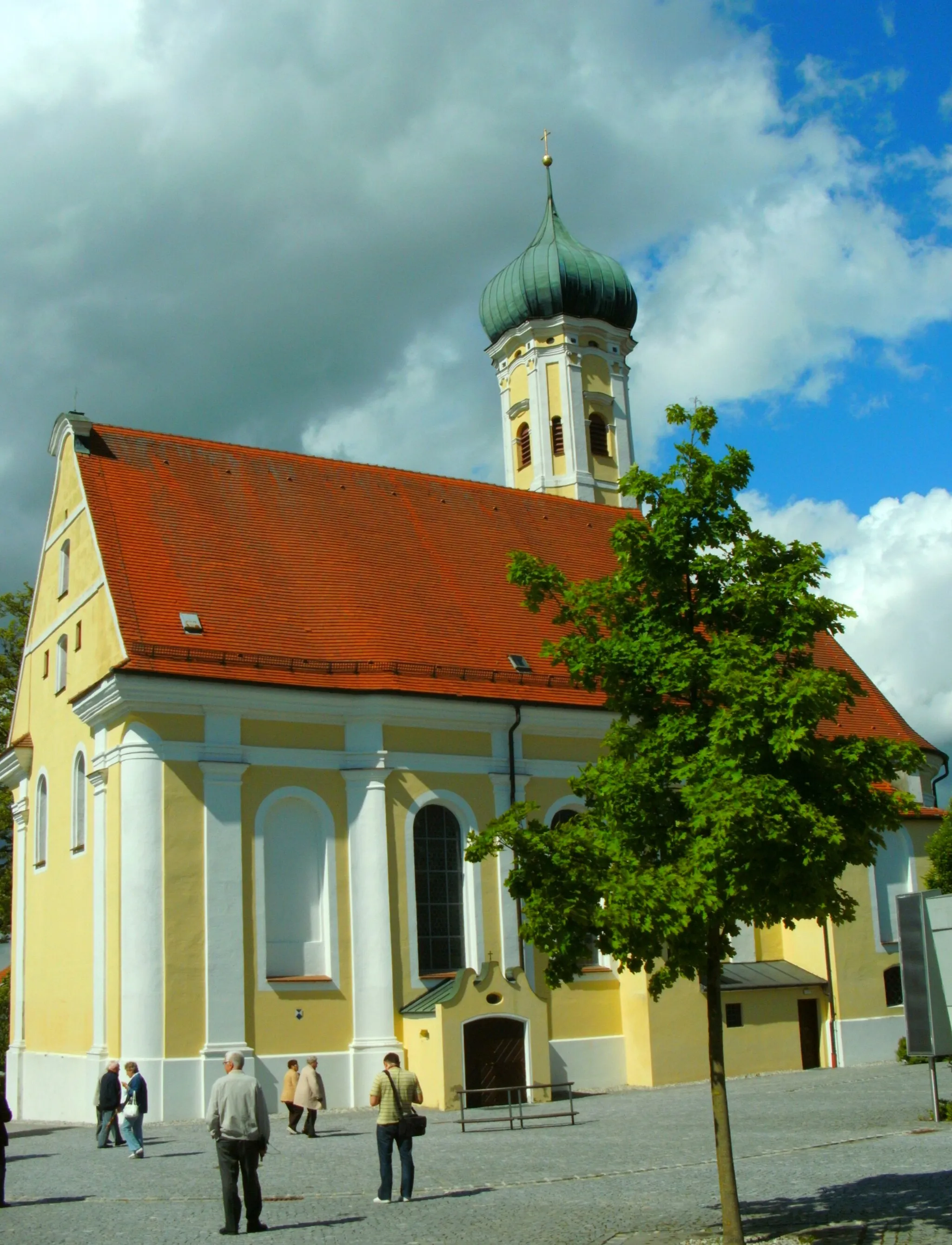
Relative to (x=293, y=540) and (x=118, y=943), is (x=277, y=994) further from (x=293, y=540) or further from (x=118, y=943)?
(x=293, y=540)

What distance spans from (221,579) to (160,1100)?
9.10m

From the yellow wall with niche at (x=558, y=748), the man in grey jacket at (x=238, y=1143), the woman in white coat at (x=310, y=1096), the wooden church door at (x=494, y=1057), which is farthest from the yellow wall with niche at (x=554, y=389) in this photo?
the man in grey jacket at (x=238, y=1143)

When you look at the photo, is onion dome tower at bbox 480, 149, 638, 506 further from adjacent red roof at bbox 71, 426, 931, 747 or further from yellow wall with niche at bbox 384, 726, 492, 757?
yellow wall with niche at bbox 384, 726, 492, 757

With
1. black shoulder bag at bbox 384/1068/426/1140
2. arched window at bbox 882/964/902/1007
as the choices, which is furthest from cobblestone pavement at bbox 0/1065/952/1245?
arched window at bbox 882/964/902/1007

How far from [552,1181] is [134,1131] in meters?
6.28

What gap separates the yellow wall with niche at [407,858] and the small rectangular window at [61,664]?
7230mm

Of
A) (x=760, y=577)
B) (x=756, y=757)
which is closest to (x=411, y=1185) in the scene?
(x=756, y=757)

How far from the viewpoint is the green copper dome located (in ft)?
133

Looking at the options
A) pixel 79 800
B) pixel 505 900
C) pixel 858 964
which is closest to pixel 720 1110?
pixel 505 900

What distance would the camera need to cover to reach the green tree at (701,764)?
1009 cm

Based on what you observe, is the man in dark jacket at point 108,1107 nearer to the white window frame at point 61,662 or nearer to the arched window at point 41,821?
the arched window at point 41,821

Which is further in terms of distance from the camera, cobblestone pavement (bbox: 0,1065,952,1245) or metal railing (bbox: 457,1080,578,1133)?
metal railing (bbox: 457,1080,578,1133)

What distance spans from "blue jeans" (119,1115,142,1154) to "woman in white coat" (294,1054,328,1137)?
2.36 metres

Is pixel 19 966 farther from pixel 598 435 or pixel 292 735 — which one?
pixel 598 435
